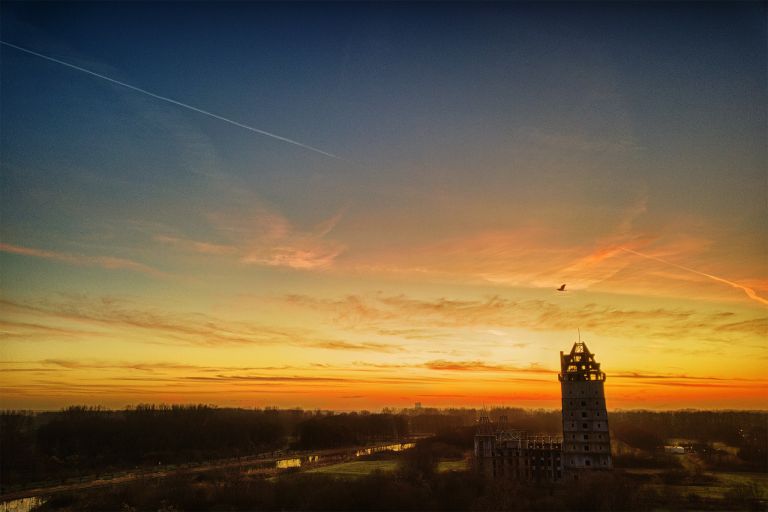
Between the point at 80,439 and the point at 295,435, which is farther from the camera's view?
the point at 295,435

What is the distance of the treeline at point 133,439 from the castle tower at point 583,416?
199 feet

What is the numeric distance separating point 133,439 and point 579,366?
75.5 m

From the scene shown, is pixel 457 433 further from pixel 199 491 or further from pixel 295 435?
pixel 199 491

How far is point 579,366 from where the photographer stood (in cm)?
5094

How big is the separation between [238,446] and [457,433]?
4346 cm

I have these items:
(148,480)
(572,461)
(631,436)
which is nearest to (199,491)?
(148,480)

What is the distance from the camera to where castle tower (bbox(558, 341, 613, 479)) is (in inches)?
1918

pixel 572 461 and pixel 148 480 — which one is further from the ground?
pixel 572 461

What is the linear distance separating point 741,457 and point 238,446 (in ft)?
280

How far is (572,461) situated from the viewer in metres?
49.5

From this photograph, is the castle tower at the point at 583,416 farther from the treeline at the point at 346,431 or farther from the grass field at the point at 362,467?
the treeline at the point at 346,431

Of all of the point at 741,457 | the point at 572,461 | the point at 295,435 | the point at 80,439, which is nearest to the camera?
the point at 572,461

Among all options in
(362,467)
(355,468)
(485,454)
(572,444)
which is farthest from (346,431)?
(572,444)

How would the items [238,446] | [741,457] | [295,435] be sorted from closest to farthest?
[741,457], [238,446], [295,435]
